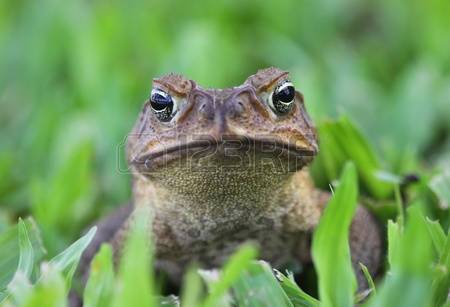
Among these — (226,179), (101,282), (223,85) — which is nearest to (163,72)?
(223,85)

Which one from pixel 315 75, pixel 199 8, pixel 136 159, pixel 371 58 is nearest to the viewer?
pixel 136 159

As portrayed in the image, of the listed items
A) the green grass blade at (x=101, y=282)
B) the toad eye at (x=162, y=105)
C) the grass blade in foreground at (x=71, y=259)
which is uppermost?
the toad eye at (x=162, y=105)

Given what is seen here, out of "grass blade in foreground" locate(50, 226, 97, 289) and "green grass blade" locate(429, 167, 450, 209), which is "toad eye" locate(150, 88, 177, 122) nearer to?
"grass blade in foreground" locate(50, 226, 97, 289)

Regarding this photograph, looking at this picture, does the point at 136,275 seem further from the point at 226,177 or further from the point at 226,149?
the point at 226,177

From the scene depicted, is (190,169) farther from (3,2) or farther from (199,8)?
(3,2)

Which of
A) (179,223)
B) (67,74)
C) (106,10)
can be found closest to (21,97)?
(67,74)

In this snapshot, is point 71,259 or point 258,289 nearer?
point 258,289

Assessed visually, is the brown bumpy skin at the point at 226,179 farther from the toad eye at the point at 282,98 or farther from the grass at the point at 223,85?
the grass at the point at 223,85

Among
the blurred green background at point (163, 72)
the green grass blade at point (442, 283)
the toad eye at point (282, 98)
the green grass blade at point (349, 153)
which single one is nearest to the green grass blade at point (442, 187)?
the green grass blade at point (349, 153)
